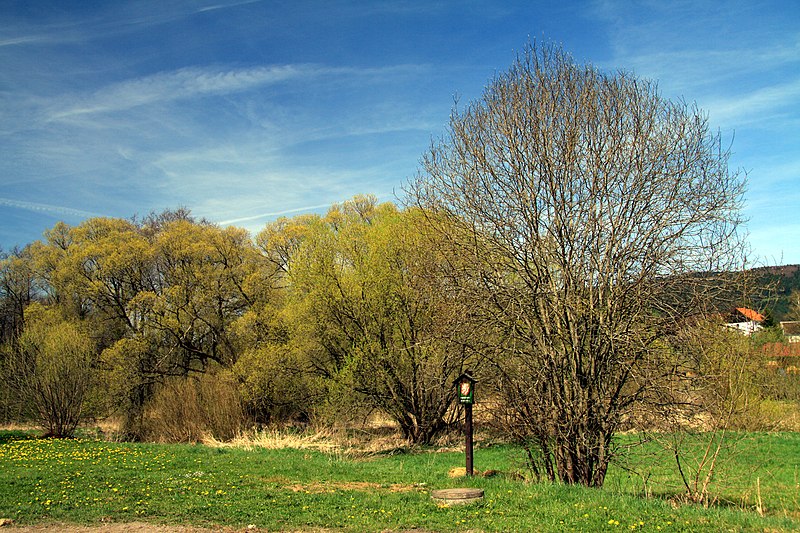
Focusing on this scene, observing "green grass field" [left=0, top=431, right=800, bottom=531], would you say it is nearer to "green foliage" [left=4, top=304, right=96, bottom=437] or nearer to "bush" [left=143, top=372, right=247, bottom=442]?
"bush" [left=143, top=372, right=247, bottom=442]

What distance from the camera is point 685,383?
10164 mm

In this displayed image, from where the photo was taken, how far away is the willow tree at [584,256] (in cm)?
1028

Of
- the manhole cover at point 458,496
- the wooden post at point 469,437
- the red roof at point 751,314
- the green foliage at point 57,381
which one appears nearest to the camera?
the manhole cover at point 458,496

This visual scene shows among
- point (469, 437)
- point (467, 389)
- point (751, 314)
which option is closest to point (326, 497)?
point (469, 437)

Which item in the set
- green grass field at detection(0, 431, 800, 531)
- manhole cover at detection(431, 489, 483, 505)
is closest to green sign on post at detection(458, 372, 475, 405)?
green grass field at detection(0, 431, 800, 531)

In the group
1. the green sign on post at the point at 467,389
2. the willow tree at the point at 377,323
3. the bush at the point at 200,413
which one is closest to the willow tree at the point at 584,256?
the green sign on post at the point at 467,389

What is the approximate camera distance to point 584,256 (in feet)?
35.5

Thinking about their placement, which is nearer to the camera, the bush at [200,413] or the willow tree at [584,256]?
the willow tree at [584,256]

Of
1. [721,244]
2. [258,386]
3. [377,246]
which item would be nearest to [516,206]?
[721,244]

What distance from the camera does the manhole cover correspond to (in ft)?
28.9

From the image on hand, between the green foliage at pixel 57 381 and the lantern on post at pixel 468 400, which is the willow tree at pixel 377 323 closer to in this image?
the lantern on post at pixel 468 400

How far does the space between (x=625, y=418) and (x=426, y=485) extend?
358 cm

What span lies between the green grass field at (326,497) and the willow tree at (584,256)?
1414mm

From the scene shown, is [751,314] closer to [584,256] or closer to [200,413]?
[584,256]
